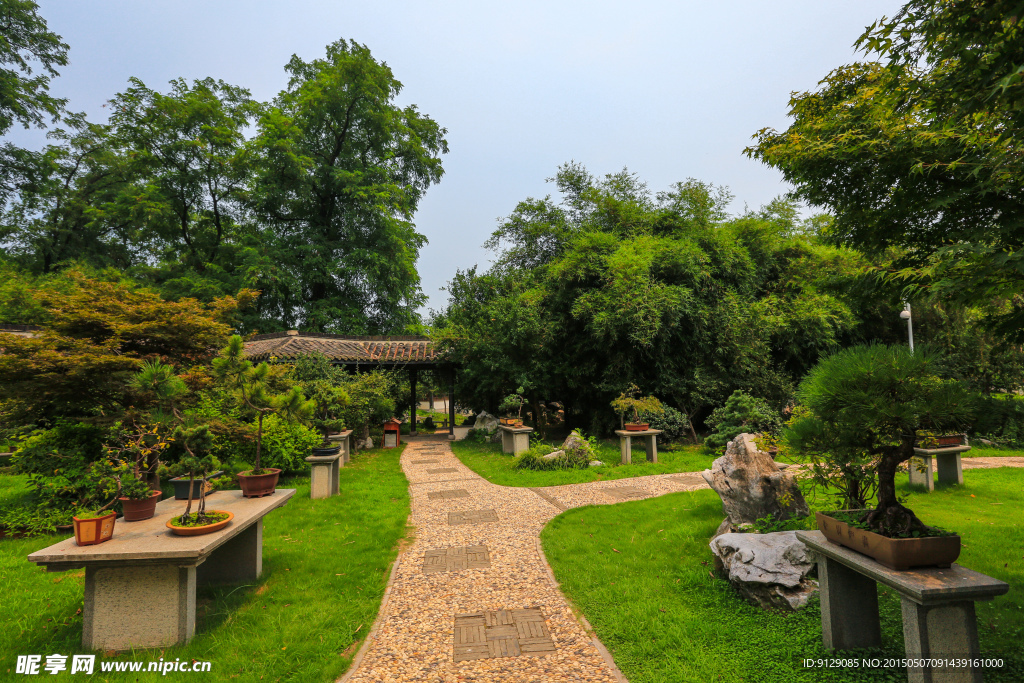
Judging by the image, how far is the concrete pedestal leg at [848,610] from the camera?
2.64 meters

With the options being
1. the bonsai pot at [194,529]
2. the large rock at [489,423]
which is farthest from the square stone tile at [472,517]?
the large rock at [489,423]

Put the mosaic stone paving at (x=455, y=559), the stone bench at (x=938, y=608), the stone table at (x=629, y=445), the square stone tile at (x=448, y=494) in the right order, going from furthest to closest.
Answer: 1. the stone table at (x=629, y=445)
2. the square stone tile at (x=448, y=494)
3. the mosaic stone paving at (x=455, y=559)
4. the stone bench at (x=938, y=608)

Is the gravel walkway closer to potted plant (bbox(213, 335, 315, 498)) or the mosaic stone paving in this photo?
the mosaic stone paving

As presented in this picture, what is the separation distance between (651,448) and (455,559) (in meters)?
6.34

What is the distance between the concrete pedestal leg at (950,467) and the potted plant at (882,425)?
6.21 metres

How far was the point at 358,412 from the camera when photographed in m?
11.3

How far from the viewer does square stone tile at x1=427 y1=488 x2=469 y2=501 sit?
7203 mm

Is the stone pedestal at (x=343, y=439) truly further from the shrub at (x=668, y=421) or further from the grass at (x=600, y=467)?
the shrub at (x=668, y=421)

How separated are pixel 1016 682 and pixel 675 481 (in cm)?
544

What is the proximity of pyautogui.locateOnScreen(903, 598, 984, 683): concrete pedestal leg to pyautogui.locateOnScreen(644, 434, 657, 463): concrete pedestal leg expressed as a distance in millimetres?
7695

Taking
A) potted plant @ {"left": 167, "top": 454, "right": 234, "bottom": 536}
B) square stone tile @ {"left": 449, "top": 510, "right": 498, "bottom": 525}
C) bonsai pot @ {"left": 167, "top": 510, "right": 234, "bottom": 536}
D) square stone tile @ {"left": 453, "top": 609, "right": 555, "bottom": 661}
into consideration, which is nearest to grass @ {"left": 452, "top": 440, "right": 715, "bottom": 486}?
square stone tile @ {"left": 449, "top": 510, "right": 498, "bottom": 525}

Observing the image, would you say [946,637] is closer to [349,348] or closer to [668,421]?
[668,421]

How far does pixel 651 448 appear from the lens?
9766mm

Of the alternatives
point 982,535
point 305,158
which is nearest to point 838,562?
point 982,535
